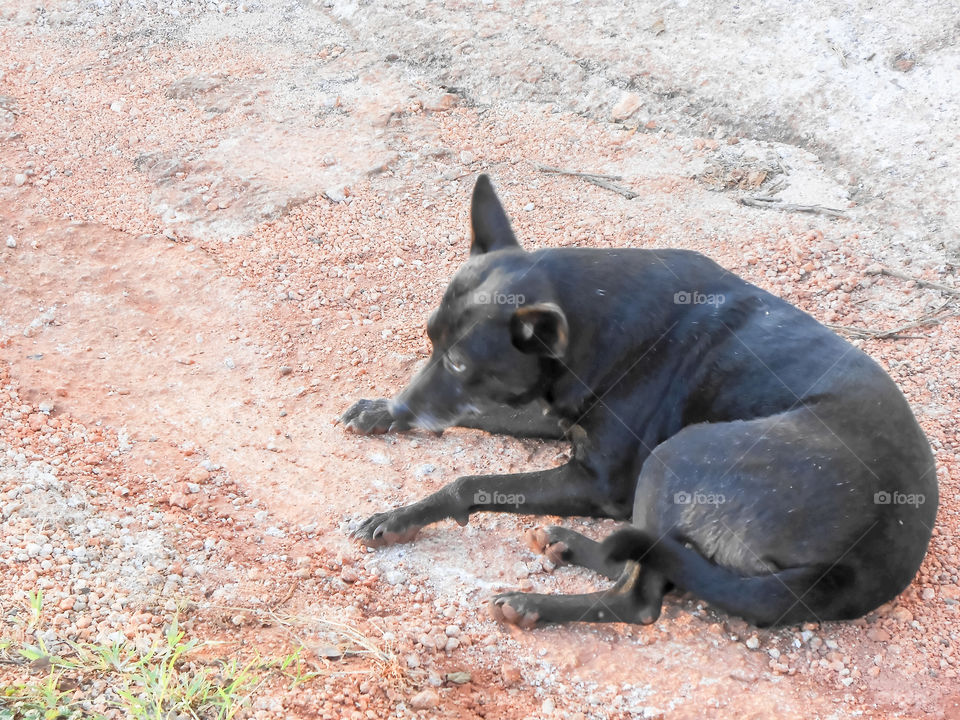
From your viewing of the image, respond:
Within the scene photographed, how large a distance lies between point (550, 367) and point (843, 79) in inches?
174

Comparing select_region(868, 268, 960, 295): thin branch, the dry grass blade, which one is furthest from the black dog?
select_region(868, 268, 960, 295): thin branch

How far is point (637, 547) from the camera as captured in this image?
11.9 ft

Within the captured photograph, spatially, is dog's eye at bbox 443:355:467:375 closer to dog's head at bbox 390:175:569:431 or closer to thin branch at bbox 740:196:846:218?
dog's head at bbox 390:175:569:431

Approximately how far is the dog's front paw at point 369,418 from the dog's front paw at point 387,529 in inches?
28.5

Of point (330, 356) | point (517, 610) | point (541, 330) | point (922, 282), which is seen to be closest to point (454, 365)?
point (541, 330)

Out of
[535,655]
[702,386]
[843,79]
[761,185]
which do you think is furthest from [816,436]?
[843,79]

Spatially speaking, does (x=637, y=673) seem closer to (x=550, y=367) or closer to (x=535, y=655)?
(x=535, y=655)

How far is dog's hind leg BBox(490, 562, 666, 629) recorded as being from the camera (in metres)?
3.61

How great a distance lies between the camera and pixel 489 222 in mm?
4293

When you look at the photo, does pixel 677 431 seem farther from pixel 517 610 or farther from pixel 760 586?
pixel 517 610

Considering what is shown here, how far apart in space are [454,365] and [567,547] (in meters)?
0.96

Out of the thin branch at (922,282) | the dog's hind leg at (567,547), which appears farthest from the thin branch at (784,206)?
the dog's hind leg at (567,547)

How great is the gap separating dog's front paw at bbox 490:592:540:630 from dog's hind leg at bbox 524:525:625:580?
35 cm

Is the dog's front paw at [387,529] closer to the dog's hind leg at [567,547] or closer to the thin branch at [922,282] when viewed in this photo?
the dog's hind leg at [567,547]
